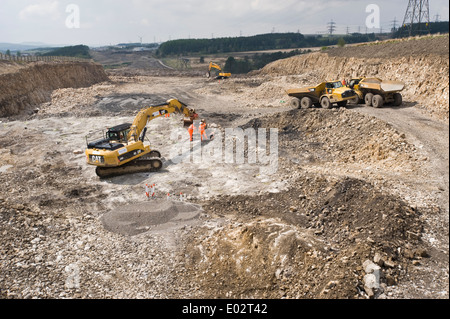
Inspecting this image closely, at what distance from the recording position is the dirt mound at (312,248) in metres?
6.74

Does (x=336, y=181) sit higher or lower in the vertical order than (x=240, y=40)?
lower

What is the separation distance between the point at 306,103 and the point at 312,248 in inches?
570

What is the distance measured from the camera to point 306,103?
67.5 feet

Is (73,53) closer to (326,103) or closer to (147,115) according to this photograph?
(147,115)

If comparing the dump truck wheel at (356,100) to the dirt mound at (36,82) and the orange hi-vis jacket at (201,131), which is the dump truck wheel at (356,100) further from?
the dirt mound at (36,82)

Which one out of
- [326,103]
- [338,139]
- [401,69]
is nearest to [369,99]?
[326,103]

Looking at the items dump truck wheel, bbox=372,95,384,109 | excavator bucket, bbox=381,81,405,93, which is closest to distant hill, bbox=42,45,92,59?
dump truck wheel, bbox=372,95,384,109

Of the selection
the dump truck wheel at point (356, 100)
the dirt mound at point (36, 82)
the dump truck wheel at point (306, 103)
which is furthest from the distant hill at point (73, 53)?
the dump truck wheel at point (356, 100)

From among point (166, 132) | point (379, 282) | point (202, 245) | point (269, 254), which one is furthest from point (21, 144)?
point (379, 282)

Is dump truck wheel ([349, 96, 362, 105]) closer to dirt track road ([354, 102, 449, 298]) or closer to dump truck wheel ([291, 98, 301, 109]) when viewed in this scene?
dirt track road ([354, 102, 449, 298])

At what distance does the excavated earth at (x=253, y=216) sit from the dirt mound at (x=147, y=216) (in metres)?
0.05
